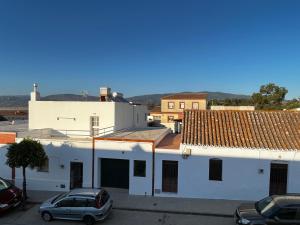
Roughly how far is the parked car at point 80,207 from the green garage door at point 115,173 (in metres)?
4.16

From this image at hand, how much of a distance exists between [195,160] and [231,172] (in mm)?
2104

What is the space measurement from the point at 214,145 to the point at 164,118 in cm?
4854

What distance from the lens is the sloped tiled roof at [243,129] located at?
16125 millimetres

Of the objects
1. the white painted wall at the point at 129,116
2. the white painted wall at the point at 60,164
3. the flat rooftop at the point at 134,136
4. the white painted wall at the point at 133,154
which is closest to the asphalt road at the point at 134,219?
the white painted wall at the point at 133,154

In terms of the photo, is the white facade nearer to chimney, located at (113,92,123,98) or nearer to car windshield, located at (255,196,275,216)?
car windshield, located at (255,196,275,216)

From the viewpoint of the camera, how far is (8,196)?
1480cm

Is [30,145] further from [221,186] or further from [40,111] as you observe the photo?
[221,186]

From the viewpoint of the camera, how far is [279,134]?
1664cm

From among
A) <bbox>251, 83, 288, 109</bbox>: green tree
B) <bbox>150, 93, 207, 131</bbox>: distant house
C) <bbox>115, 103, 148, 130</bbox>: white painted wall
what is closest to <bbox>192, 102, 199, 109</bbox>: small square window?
<bbox>150, 93, 207, 131</bbox>: distant house

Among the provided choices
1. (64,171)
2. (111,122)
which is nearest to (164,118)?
(111,122)

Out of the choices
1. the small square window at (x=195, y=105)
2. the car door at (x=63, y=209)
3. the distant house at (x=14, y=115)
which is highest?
the small square window at (x=195, y=105)

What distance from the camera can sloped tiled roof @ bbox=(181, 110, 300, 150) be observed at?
16125 mm

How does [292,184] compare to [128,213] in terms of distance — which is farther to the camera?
[292,184]

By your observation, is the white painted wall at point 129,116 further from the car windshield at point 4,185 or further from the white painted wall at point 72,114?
the car windshield at point 4,185
